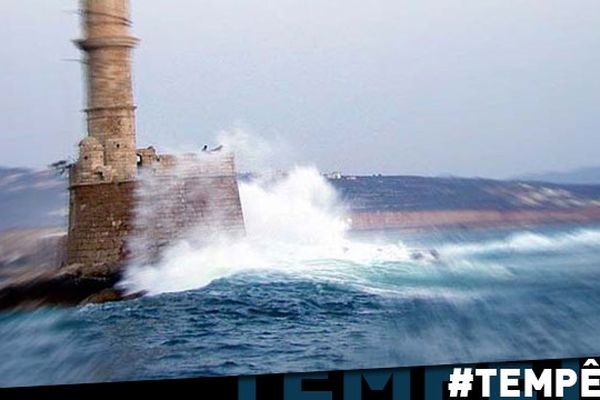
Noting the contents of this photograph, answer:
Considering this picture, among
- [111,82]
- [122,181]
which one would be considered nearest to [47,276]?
[122,181]

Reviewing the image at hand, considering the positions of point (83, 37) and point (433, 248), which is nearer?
point (83, 37)

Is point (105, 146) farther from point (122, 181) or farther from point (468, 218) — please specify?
point (468, 218)

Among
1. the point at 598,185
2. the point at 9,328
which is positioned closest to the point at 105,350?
the point at 9,328

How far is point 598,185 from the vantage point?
4.58m

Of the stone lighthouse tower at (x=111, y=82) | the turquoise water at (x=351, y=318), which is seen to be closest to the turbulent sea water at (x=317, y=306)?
the turquoise water at (x=351, y=318)

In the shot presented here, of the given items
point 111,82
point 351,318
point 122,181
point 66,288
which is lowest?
point 351,318

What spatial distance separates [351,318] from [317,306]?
0.39ft

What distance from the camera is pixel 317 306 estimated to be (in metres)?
4.37

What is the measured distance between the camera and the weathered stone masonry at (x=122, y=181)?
4.17m

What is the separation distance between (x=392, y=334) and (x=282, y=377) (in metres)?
0.39

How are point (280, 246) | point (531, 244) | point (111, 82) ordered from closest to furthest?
1. point (111, 82)
2. point (280, 246)
3. point (531, 244)

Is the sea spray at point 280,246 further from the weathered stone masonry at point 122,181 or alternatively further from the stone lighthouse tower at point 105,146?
the stone lighthouse tower at point 105,146

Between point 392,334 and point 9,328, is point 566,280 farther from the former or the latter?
point 9,328

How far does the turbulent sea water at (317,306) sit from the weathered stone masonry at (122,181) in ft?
0.25
